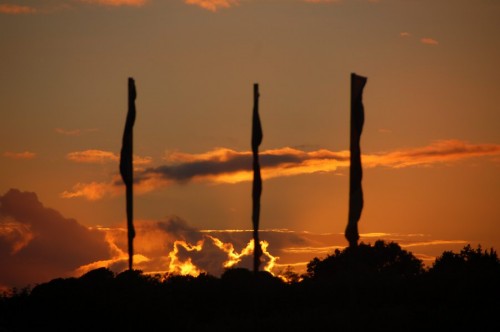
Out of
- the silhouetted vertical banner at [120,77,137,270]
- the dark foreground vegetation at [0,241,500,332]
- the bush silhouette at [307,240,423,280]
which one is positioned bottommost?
the dark foreground vegetation at [0,241,500,332]

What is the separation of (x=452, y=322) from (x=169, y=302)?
12019 millimetres

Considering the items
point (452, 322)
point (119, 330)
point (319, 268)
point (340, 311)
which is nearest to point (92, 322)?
point (119, 330)

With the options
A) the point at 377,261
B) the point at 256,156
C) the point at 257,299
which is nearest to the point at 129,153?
the point at 256,156

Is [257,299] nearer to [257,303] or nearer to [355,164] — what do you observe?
[257,303]

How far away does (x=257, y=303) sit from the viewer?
4978 centimetres

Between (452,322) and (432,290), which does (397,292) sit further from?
(452,322)

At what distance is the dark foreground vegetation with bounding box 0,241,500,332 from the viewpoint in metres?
42.2

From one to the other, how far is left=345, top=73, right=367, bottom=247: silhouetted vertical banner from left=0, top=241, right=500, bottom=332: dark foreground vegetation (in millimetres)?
1214

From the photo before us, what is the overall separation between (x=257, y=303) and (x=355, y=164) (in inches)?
356

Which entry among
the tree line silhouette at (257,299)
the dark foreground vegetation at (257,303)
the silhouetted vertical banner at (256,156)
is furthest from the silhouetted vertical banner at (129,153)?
the silhouetted vertical banner at (256,156)

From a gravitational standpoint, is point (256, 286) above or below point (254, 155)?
below

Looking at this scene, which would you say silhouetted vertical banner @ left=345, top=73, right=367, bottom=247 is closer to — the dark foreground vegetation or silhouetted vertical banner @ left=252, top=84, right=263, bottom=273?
the dark foreground vegetation

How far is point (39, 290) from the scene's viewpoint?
4875 centimetres

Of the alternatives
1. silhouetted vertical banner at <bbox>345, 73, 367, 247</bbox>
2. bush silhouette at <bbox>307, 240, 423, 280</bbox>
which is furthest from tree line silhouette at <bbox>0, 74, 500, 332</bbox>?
bush silhouette at <bbox>307, 240, 423, 280</bbox>
